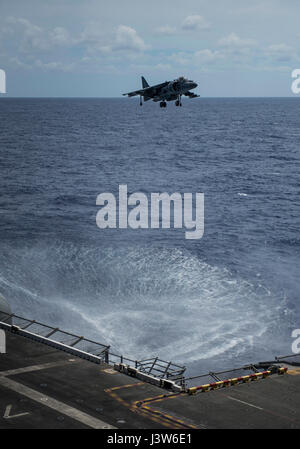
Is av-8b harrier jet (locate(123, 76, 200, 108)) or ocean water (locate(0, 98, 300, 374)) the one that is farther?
ocean water (locate(0, 98, 300, 374))

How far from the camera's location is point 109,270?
284ft

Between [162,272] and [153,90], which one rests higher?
[153,90]

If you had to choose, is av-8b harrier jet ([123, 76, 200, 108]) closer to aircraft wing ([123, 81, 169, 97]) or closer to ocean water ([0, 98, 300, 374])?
aircraft wing ([123, 81, 169, 97])

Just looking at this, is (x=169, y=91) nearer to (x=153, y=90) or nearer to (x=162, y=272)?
(x=153, y=90)

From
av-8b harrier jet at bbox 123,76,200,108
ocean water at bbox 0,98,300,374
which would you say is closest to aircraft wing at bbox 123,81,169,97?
av-8b harrier jet at bbox 123,76,200,108

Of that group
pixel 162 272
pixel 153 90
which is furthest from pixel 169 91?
pixel 162 272

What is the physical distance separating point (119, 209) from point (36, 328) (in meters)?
59.2

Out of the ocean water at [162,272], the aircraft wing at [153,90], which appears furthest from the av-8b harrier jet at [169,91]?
the ocean water at [162,272]

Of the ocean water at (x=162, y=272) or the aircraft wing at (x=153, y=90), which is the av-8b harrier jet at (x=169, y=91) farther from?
the ocean water at (x=162, y=272)

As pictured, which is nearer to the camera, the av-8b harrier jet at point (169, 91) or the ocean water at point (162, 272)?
the av-8b harrier jet at point (169, 91)

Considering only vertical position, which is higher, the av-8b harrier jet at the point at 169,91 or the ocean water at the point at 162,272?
the av-8b harrier jet at the point at 169,91

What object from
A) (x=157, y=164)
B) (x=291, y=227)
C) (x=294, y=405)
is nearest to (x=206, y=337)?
(x=294, y=405)

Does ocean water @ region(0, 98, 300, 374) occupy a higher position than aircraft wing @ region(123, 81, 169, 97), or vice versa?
aircraft wing @ region(123, 81, 169, 97)
